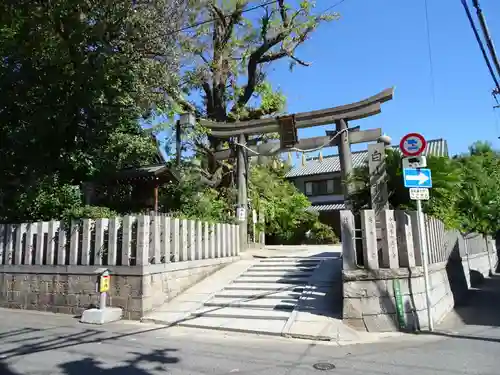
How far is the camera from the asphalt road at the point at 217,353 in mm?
5324

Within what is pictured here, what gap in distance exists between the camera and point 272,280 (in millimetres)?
10391

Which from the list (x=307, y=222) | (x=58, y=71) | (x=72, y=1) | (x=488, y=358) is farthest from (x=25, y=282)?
(x=307, y=222)

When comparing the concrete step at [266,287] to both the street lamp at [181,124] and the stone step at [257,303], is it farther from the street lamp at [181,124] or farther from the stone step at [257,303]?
the street lamp at [181,124]

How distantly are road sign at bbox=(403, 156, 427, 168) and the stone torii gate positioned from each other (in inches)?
152

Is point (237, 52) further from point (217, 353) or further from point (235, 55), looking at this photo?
point (217, 353)

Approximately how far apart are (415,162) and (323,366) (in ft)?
14.4

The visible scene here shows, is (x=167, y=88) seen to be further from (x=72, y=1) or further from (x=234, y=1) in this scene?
(x=234, y=1)

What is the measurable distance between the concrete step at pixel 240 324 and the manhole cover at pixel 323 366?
1.74 metres

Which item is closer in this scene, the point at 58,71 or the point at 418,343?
the point at 418,343

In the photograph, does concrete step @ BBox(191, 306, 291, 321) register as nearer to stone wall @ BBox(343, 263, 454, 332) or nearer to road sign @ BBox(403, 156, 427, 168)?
A: stone wall @ BBox(343, 263, 454, 332)

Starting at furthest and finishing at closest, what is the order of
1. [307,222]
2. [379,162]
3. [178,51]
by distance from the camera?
[307,222]
[178,51]
[379,162]

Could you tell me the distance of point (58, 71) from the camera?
483 inches

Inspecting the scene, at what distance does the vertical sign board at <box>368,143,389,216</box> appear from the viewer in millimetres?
9203

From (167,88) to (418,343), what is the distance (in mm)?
11520
